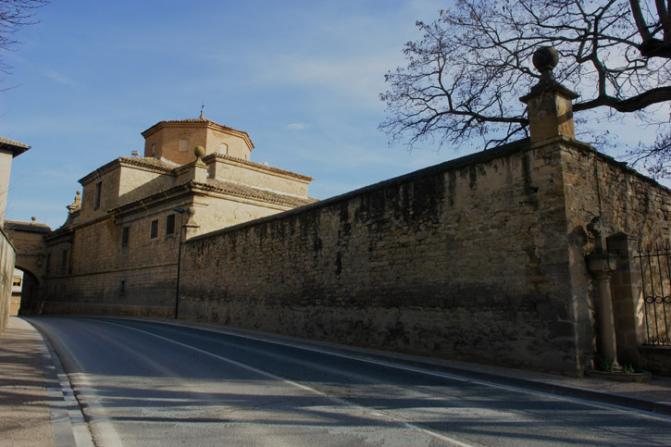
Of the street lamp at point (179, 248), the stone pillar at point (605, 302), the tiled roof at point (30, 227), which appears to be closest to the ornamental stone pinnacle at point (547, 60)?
the stone pillar at point (605, 302)

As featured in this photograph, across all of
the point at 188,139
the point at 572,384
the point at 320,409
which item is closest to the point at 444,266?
the point at 572,384

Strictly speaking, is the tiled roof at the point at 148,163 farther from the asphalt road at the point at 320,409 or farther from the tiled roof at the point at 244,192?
the asphalt road at the point at 320,409

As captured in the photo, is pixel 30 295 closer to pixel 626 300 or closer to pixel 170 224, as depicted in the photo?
pixel 170 224

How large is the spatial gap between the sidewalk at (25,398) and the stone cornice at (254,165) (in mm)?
20784

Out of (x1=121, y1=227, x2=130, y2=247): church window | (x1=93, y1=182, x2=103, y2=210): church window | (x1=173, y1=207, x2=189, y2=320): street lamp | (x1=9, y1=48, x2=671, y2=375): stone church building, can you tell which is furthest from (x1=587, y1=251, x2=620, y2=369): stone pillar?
(x1=93, y1=182, x2=103, y2=210): church window

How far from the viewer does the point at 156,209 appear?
27719 millimetres

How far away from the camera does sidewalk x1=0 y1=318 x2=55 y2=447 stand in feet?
14.1

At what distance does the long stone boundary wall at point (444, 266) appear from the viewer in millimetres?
8734

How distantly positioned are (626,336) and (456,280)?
3.26m

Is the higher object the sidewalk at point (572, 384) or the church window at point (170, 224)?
the church window at point (170, 224)

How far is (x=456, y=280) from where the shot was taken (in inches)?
409

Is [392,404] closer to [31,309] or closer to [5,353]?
[5,353]

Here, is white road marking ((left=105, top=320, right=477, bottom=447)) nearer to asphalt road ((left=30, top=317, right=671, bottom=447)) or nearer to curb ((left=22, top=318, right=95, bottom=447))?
asphalt road ((left=30, top=317, right=671, bottom=447))

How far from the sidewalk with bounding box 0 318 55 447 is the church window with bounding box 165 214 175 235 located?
15949 millimetres
